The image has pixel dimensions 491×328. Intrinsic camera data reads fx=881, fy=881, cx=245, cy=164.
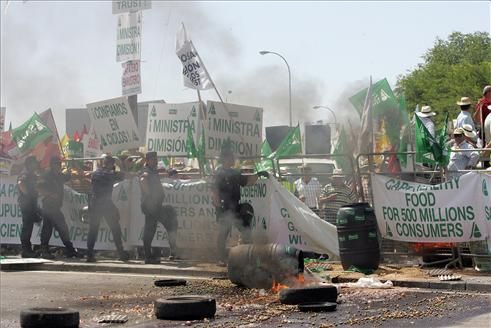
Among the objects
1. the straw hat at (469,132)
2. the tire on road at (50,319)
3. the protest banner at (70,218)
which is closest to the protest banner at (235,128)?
the protest banner at (70,218)

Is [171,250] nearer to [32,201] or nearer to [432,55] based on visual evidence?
[32,201]

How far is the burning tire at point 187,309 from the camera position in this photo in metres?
9.10

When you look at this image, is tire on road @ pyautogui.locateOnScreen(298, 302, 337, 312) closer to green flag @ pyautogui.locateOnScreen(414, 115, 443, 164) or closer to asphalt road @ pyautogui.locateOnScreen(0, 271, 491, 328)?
asphalt road @ pyautogui.locateOnScreen(0, 271, 491, 328)

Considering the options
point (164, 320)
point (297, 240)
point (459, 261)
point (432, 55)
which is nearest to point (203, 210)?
point (297, 240)

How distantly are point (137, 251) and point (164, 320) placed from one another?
6.63 metres

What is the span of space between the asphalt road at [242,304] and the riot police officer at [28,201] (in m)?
3.65

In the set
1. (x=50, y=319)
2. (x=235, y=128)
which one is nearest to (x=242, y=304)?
(x=50, y=319)

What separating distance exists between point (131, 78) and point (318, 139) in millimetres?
3785

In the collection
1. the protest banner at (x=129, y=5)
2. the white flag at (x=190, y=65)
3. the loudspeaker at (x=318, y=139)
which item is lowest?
the loudspeaker at (x=318, y=139)

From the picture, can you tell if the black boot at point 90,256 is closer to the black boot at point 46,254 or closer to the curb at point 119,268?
the curb at point 119,268

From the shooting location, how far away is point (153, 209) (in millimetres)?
14680

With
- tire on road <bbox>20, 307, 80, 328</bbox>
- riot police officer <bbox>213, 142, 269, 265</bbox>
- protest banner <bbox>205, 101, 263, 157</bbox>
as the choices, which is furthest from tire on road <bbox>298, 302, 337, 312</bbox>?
protest banner <bbox>205, 101, 263, 157</bbox>

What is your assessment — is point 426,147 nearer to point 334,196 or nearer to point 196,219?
point 334,196

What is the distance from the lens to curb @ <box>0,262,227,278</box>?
1338 centimetres
